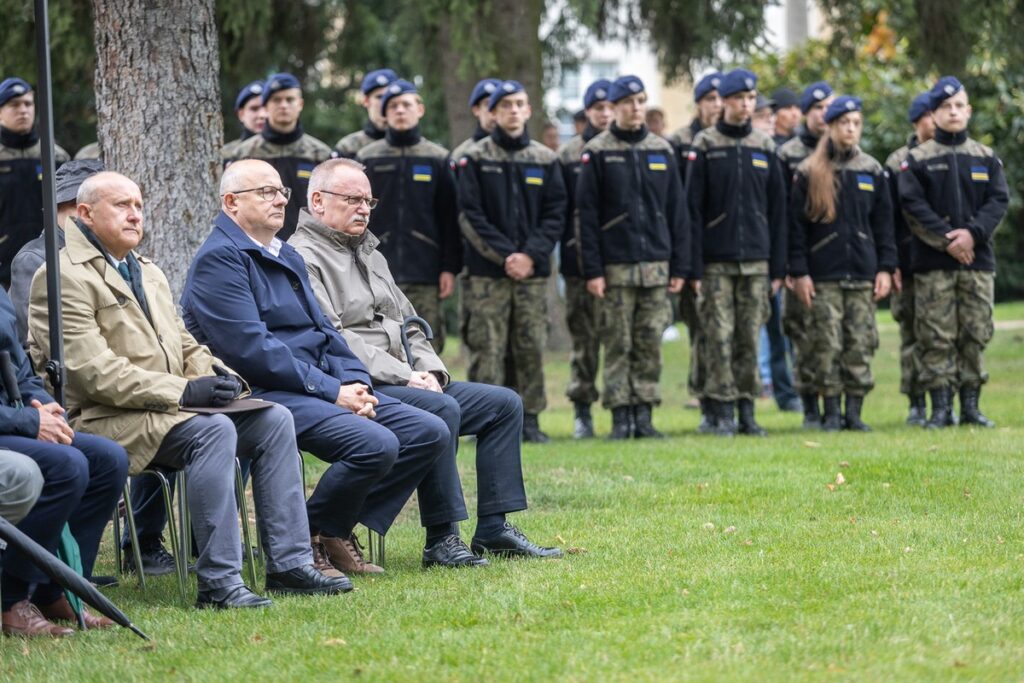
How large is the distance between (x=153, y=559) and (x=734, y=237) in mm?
5672

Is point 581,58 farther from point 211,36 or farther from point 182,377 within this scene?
point 182,377

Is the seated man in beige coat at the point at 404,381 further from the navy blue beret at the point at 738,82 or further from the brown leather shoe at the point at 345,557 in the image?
the navy blue beret at the point at 738,82

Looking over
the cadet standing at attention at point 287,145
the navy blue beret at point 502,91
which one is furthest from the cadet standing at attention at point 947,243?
the cadet standing at attention at point 287,145

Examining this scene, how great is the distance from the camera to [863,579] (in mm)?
6336

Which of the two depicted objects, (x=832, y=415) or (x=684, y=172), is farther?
(x=684, y=172)

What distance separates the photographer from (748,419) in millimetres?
11977

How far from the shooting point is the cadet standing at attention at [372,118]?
1219 cm

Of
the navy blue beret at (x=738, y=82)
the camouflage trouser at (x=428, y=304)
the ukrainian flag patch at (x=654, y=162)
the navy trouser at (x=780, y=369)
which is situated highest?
the navy blue beret at (x=738, y=82)

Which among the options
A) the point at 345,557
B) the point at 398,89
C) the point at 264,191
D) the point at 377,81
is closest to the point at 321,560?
the point at 345,557

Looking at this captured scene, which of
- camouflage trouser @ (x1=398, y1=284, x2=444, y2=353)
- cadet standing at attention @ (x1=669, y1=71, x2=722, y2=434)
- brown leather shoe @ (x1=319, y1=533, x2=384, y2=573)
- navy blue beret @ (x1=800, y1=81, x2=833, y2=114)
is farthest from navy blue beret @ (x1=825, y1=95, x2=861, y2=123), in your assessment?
brown leather shoe @ (x1=319, y1=533, x2=384, y2=573)

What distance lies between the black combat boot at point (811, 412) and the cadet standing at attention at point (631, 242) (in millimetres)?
1283

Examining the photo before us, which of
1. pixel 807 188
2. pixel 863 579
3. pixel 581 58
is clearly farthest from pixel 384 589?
pixel 581 58

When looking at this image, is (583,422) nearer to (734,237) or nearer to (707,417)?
(707,417)

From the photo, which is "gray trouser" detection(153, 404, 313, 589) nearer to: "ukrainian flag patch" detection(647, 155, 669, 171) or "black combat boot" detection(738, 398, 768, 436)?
"ukrainian flag patch" detection(647, 155, 669, 171)
